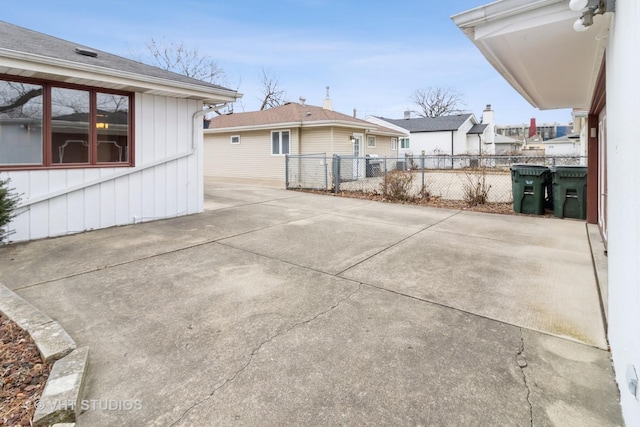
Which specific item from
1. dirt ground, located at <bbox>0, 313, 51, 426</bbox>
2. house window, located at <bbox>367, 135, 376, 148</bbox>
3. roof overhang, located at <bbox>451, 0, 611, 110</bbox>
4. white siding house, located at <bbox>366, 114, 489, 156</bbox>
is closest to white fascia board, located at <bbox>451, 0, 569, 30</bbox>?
roof overhang, located at <bbox>451, 0, 611, 110</bbox>

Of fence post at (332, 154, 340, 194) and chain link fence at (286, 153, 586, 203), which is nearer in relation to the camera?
chain link fence at (286, 153, 586, 203)

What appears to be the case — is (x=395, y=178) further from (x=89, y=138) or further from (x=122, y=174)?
(x=89, y=138)

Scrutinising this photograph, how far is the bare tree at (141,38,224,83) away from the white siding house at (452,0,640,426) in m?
29.4

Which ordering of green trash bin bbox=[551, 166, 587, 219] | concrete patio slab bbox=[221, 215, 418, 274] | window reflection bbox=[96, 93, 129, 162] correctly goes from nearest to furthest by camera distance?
concrete patio slab bbox=[221, 215, 418, 274] → window reflection bbox=[96, 93, 129, 162] → green trash bin bbox=[551, 166, 587, 219]

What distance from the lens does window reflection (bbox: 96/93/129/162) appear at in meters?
6.13

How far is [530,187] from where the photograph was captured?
26.3 feet

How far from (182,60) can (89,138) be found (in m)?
26.9

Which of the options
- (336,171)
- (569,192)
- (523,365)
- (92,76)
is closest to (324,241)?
(523,365)

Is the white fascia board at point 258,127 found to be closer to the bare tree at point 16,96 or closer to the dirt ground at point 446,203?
the dirt ground at point 446,203

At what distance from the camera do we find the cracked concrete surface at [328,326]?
1979 mm

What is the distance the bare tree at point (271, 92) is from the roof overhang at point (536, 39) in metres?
31.3

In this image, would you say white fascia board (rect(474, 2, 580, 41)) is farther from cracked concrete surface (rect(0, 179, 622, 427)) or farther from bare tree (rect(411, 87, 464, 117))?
bare tree (rect(411, 87, 464, 117))

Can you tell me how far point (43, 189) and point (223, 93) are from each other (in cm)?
382

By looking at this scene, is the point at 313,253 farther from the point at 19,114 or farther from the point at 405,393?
the point at 19,114
